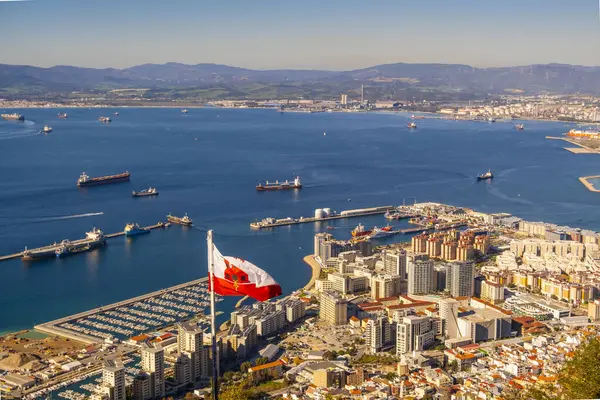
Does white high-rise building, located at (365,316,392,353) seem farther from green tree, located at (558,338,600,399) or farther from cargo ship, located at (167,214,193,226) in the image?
cargo ship, located at (167,214,193,226)

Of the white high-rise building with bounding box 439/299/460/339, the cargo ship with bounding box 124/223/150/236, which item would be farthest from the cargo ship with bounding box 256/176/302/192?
the white high-rise building with bounding box 439/299/460/339

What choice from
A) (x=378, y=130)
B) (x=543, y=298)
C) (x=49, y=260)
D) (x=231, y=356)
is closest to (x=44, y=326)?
(x=231, y=356)

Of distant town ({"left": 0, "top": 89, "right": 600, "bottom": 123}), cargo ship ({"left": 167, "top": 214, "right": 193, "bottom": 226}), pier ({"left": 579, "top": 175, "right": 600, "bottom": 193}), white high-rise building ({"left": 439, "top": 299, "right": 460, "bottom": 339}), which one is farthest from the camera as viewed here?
distant town ({"left": 0, "top": 89, "right": 600, "bottom": 123})

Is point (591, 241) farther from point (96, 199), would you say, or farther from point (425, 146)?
point (425, 146)

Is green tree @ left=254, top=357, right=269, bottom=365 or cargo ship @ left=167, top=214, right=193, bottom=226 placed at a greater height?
cargo ship @ left=167, top=214, right=193, bottom=226

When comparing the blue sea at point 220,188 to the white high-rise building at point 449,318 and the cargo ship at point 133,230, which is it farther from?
the white high-rise building at point 449,318

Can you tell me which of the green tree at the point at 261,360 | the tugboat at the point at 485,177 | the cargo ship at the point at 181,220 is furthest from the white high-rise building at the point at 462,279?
the tugboat at the point at 485,177

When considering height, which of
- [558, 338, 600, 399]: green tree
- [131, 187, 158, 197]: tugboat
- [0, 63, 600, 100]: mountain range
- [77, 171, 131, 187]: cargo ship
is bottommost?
[131, 187, 158, 197]: tugboat
